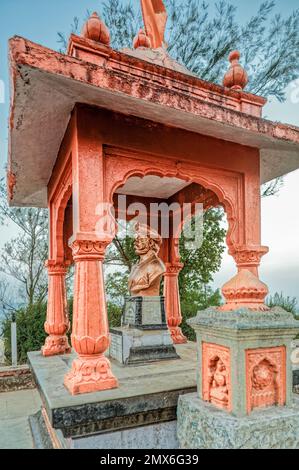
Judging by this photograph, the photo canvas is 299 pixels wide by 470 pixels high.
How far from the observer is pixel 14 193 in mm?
6148

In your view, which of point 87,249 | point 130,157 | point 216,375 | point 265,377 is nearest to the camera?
point 265,377

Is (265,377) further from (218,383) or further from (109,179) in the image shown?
(109,179)

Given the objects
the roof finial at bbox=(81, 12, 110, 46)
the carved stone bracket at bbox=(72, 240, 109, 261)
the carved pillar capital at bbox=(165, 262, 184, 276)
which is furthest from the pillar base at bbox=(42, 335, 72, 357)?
the roof finial at bbox=(81, 12, 110, 46)

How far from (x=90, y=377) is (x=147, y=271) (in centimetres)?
233

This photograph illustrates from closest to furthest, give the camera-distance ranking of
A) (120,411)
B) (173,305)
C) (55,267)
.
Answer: (120,411), (55,267), (173,305)

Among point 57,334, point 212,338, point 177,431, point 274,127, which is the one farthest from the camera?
point 57,334

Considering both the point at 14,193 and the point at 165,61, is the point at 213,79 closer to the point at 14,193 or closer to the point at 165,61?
the point at 165,61

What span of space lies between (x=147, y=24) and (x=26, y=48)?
120 inches

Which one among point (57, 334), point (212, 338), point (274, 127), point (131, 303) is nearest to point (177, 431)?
point (212, 338)

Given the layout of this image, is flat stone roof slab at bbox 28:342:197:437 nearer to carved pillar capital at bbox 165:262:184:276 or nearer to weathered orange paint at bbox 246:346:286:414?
weathered orange paint at bbox 246:346:286:414

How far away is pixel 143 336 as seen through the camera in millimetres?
4938

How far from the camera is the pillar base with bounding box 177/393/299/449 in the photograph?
8.50 ft

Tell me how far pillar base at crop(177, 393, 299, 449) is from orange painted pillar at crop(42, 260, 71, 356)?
10.1ft

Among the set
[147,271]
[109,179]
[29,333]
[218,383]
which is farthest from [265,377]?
[29,333]
